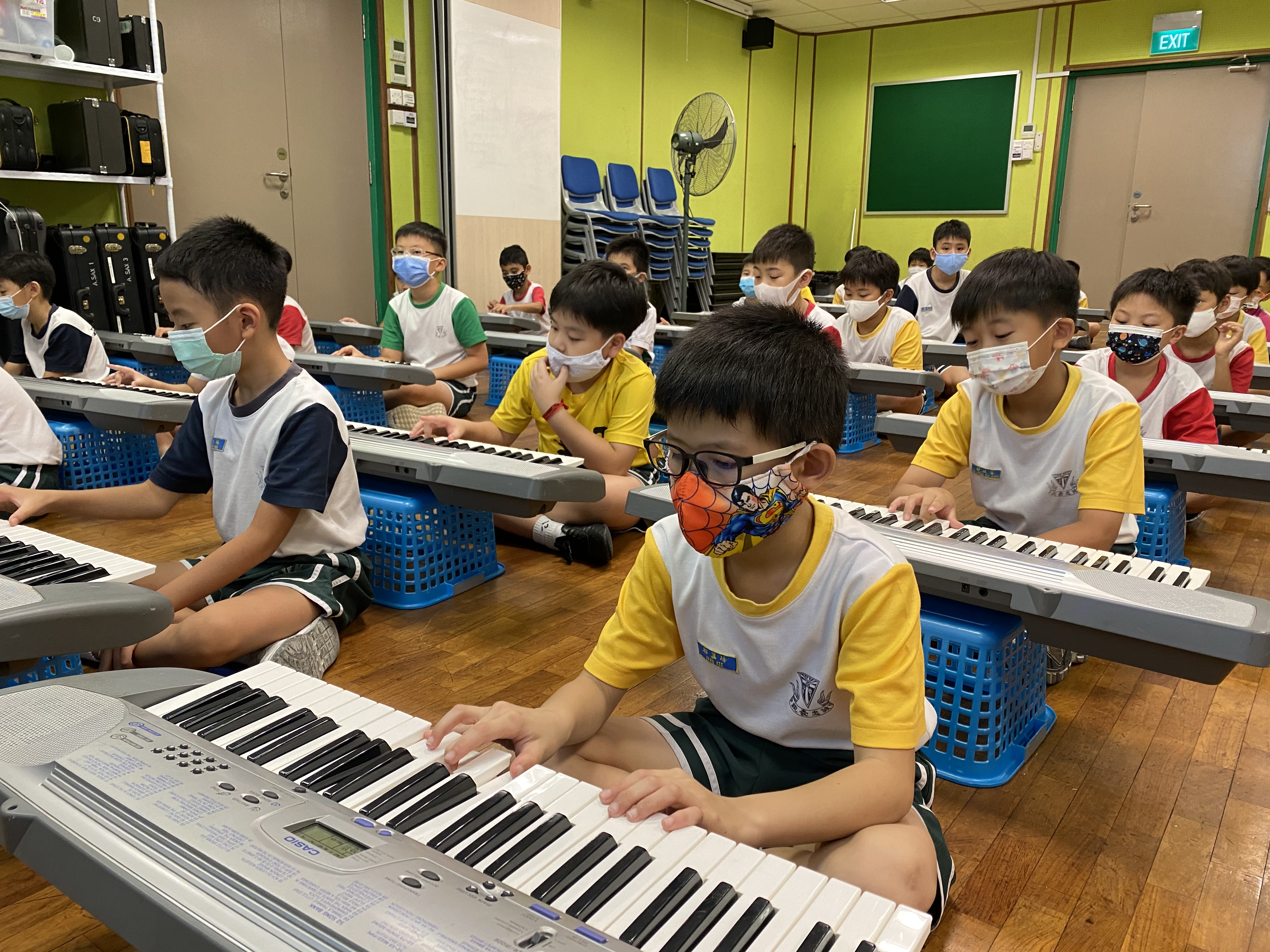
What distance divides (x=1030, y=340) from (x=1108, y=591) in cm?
68

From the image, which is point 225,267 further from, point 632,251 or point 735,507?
point 632,251

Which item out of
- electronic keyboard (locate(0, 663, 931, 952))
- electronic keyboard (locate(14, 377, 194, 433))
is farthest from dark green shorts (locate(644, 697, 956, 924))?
electronic keyboard (locate(14, 377, 194, 433))

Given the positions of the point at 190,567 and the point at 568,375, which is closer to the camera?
the point at 190,567

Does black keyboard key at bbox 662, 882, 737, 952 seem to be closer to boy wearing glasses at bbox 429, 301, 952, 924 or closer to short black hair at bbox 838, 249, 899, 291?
boy wearing glasses at bbox 429, 301, 952, 924

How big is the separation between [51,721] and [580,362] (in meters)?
1.94

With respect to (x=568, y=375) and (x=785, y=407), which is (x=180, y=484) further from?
(x=785, y=407)

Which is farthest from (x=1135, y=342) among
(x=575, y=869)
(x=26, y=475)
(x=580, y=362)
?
(x=26, y=475)

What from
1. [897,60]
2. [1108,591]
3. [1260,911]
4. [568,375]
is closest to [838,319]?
[568,375]

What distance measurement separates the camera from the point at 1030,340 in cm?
200

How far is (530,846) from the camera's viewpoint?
79 cm

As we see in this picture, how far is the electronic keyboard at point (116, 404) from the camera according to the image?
3.04 meters

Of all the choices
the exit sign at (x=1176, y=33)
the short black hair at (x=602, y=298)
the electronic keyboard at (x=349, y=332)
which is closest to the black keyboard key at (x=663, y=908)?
the short black hair at (x=602, y=298)

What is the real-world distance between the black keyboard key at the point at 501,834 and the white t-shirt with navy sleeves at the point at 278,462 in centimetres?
121

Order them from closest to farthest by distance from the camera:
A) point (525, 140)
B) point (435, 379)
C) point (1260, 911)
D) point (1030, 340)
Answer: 1. point (1260, 911)
2. point (1030, 340)
3. point (435, 379)
4. point (525, 140)
